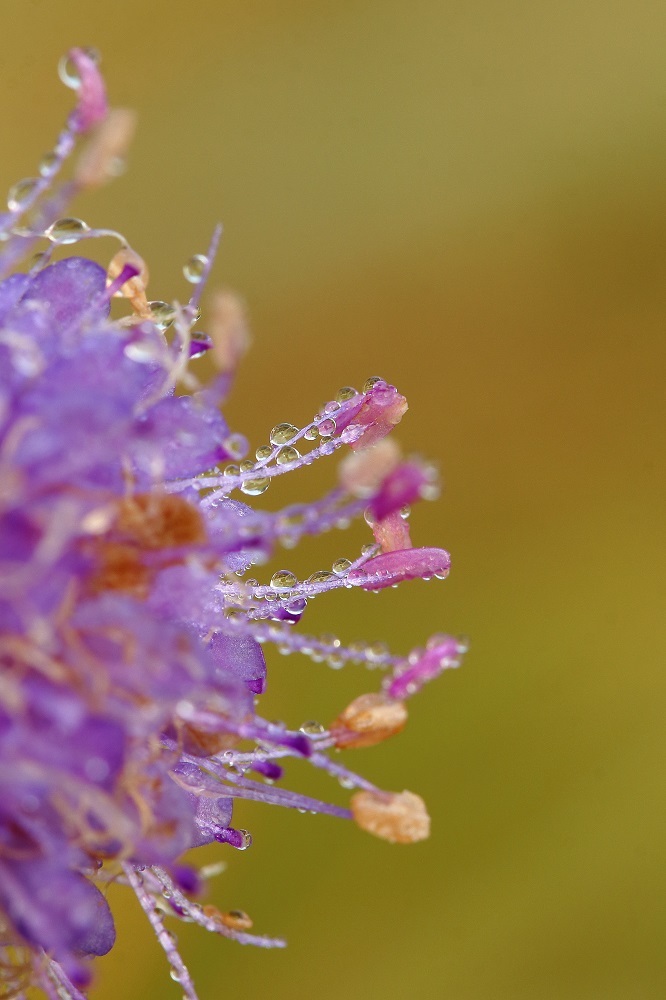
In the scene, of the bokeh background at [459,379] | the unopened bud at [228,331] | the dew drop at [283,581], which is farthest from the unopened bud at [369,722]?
the bokeh background at [459,379]

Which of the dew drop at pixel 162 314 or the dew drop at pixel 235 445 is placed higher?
the dew drop at pixel 162 314

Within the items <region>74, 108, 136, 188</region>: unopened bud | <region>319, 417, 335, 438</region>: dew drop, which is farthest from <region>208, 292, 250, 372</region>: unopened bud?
<region>319, 417, 335, 438</region>: dew drop

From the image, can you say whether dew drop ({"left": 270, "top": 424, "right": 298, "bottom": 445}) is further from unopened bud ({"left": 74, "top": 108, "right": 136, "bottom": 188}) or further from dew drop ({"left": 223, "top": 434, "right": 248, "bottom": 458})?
unopened bud ({"left": 74, "top": 108, "right": 136, "bottom": 188})

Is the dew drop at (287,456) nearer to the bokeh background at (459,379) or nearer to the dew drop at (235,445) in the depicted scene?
the dew drop at (235,445)

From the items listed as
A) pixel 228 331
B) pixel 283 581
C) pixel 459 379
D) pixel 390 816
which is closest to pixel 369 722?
pixel 390 816

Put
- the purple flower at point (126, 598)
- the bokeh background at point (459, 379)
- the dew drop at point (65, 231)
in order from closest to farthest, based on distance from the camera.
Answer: the purple flower at point (126, 598), the dew drop at point (65, 231), the bokeh background at point (459, 379)

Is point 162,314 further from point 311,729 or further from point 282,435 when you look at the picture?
point 311,729
